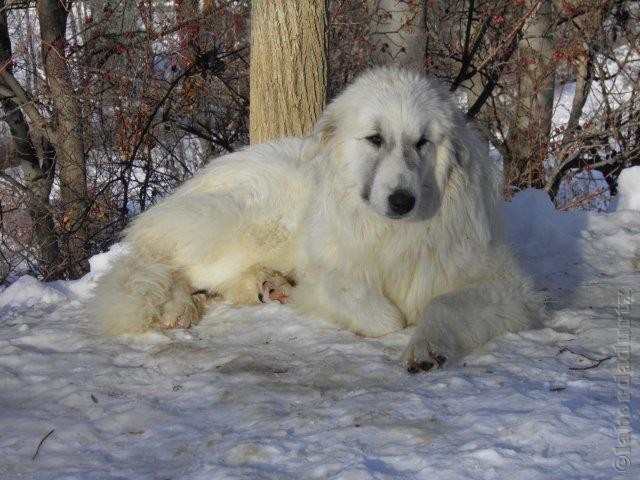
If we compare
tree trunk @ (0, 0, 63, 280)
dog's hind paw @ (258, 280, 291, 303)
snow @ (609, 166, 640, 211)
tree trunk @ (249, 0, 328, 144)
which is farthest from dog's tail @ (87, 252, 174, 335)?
snow @ (609, 166, 640, 211)

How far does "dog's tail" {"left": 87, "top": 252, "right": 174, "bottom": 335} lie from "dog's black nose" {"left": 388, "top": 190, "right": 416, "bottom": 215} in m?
1.38

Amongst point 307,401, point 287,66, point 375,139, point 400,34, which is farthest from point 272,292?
point 400,34

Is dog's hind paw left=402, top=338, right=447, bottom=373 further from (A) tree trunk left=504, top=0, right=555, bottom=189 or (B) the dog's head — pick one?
(A) tree trunk left=504, top=0, right=555, bottom=189

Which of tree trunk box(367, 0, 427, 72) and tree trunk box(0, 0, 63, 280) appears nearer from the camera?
tree trunk box(0, 0, 63, 280)

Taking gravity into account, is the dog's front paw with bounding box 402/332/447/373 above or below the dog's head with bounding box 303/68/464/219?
below

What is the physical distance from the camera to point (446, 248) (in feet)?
11.3

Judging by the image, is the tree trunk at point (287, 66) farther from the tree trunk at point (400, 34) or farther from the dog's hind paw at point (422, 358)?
the dog's hind paw at point (422, 358)

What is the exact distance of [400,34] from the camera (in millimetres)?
7871

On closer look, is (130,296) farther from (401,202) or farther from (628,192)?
(628,192)

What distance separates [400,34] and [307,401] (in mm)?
6071

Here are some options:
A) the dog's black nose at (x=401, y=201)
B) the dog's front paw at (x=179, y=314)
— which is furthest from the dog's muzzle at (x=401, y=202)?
the dog's front paw at (x=179, y=314)

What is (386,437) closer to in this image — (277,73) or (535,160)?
(277,73)

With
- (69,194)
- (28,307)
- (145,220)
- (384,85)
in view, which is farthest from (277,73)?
(69,194)

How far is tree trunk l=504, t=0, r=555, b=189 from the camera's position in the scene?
7.73 m
